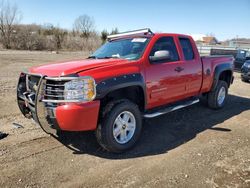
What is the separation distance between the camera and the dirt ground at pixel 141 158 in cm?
315

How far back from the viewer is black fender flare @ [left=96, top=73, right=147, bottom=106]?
11.3 feet

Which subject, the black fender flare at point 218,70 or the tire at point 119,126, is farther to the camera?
the black fender flare at point 218,70

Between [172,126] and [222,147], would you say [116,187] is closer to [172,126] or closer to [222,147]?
[222,147]

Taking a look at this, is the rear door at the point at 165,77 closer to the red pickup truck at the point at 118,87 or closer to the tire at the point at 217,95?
the red pickup truck at the point at 118,87

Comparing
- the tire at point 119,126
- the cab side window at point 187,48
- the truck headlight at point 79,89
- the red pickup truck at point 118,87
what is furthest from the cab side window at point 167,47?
the truck headlight at point 79,89

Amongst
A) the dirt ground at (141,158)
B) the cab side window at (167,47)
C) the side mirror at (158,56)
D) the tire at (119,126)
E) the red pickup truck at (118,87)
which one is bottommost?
the dirt ground at (141,158)

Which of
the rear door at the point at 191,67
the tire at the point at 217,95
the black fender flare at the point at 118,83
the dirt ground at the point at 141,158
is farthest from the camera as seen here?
the tire at the point at 217,95

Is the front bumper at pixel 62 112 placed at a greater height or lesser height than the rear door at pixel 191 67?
lesser

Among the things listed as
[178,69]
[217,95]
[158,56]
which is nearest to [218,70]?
[217,95]

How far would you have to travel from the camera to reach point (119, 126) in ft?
12.7

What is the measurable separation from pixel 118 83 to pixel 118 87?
6 cm

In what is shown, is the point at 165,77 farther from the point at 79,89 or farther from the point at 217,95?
the point at 217,95

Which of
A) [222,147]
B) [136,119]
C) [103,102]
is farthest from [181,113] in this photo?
[103,102]

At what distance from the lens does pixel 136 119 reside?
4.05 m
